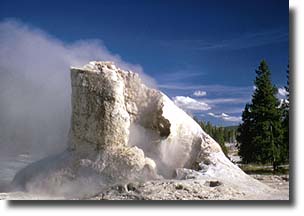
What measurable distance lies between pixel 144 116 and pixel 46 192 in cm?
109

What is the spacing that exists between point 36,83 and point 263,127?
6.52 ft

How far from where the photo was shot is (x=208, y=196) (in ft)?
11.9

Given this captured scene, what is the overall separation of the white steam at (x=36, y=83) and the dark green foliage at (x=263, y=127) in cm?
88

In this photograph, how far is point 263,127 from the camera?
166 inches

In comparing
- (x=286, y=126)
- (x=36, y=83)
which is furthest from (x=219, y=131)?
(x=36, y=83)

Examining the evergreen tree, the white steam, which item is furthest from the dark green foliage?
the white steam

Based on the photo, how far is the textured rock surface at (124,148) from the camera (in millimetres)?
4074

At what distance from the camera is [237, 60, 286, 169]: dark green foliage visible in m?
3.81

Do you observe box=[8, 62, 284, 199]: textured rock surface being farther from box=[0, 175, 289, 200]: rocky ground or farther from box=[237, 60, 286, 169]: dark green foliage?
box=[237, 60, 286, 169]: dark green foliage

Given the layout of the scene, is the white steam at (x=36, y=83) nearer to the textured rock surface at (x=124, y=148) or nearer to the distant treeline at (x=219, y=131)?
the textured rock surface at (x=124, y=148)

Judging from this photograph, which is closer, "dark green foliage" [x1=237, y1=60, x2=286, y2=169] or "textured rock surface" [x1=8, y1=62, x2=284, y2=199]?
"dark green foliage" [x1=237, y1=60, x2=286, y2=169]

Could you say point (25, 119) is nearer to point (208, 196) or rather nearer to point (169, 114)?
point (169, 114)

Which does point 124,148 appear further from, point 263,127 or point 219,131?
point 263,127

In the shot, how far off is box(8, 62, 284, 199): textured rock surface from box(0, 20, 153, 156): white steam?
0.18 metres
